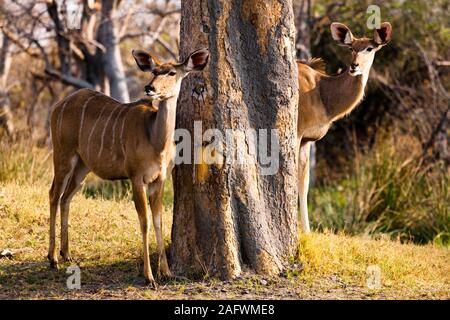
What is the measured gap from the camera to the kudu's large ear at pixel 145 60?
584cm

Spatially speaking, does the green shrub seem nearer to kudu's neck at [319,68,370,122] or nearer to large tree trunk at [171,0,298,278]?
kudu's neck at [319,68,370,122]

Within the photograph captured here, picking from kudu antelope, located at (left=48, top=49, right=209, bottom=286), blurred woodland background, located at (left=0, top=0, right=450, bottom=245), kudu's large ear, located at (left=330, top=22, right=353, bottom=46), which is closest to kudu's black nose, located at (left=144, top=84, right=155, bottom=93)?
kudu antelope, located at (left=48, top=49, right=209, bottom=286)

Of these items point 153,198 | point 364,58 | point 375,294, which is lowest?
point 375,294

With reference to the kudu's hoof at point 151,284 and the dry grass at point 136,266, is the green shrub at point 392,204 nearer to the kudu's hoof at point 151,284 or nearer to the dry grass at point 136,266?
Result: the dry grass at point 136,266

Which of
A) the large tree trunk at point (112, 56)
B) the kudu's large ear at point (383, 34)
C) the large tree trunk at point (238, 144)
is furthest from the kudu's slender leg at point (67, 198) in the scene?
the large tree trunk at point (112, 56)

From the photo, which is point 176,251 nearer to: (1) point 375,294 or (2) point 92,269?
(2) point 92,269

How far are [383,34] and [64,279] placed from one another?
3615mm

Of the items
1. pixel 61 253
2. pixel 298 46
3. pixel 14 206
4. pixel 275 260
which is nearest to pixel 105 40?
pixel 298 46

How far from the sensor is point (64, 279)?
616cm

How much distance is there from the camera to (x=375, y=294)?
589 centimetres

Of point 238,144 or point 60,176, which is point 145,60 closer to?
point 238,144

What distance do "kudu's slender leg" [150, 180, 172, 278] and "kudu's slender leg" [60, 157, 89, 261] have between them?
3.04 feet

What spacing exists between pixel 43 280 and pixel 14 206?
1809mm

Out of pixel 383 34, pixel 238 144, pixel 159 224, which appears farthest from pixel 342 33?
pixel 159 224
